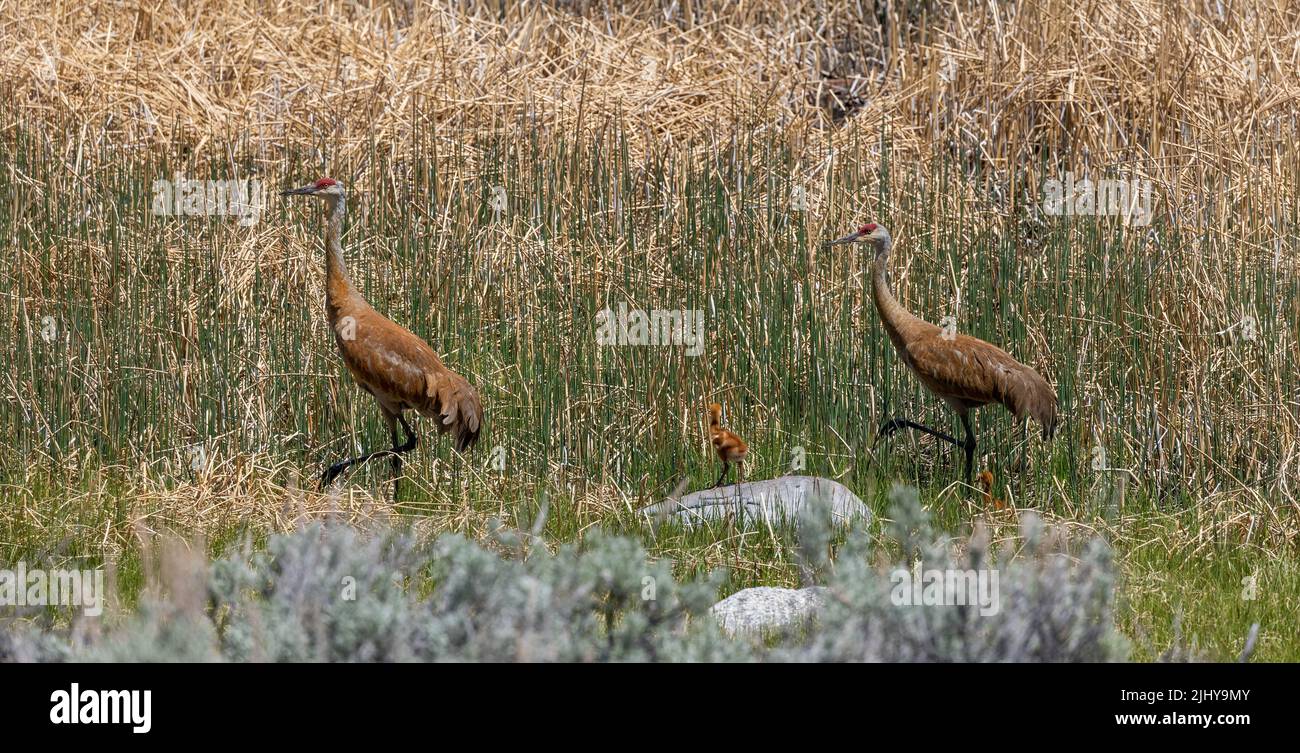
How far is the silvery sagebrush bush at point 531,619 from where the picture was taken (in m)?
3.08

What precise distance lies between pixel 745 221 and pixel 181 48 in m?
4.49

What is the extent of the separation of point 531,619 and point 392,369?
279 centimetres

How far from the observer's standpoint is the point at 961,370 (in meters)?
5.81

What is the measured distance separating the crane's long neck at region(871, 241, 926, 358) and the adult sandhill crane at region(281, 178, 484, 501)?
1734 mm

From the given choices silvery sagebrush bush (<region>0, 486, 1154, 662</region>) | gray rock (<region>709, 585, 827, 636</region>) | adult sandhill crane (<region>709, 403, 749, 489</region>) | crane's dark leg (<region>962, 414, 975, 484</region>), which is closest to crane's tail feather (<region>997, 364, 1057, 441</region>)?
crane's dark leg (<region>962, 414, 975, 484</region>)

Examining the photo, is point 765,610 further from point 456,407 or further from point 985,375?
point 985,375

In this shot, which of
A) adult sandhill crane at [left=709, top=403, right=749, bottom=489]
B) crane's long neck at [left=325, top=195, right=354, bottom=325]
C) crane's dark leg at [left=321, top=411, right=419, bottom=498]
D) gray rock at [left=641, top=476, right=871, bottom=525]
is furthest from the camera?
crane's long neck at [left=325, top=195, right=354, bottom=325]

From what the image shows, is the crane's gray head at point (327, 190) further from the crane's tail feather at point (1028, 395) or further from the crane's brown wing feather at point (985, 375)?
the crane's tail feather at point (1028, 395)

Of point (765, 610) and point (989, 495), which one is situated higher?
point (989, 495)

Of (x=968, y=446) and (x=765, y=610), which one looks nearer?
(x=765, y=610)

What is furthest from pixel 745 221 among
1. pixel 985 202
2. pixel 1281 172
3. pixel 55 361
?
pixel 55 361

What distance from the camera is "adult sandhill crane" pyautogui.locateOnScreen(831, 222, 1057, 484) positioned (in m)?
5.79

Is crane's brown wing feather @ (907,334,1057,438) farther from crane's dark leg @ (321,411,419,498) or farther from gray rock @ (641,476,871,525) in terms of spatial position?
crane's dark leg @ (321,411,419,498)

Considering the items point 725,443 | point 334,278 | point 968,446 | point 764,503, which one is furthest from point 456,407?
point 968,446
